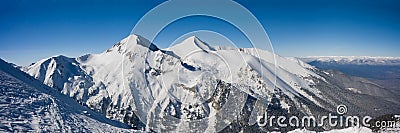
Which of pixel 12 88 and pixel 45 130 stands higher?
pixel 12 88

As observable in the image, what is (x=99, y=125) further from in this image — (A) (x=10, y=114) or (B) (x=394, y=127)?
(B) (x=394, y=127)

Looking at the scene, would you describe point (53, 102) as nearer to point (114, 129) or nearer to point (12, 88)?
point (12, 88)

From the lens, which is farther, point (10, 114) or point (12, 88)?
point (12, 88)

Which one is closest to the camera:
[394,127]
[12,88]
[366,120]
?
[12,88]

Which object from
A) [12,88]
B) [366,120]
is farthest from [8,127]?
[366,120]

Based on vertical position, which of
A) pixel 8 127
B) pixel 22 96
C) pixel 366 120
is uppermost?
pixel 22 96

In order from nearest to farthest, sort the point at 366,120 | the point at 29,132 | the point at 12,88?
the point at 29,132 → the point at 12,88 → the point at 366,120

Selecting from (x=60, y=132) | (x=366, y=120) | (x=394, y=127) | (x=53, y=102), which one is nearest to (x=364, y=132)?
(x=394, y=127)
